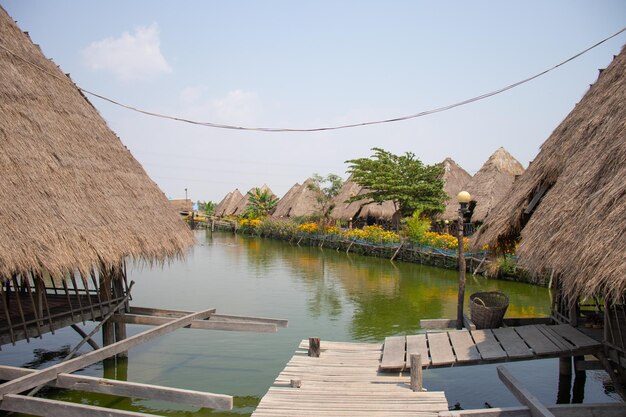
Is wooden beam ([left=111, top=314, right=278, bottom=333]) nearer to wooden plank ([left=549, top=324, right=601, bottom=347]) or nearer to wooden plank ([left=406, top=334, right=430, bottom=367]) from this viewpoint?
wooden plank ([left=406, top=334, right=430, bottom=367])

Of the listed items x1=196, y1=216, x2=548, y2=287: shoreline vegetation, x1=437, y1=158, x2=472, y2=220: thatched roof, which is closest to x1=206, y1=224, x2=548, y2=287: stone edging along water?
x1=196, y1=216, x2=548, y2=287: shoreline vegetation

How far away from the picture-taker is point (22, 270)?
5.86 metres

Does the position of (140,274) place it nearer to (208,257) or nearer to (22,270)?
(208,257)

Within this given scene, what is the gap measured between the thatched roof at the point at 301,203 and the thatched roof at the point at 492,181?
17358 millimetres

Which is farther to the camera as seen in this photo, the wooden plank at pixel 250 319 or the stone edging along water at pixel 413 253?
the stone edging along water at pixel 413 253

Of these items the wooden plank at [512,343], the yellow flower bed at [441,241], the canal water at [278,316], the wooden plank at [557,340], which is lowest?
the canal water at [278,316]

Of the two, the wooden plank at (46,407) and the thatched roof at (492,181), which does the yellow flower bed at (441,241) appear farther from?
the wooden plank at (46,407)

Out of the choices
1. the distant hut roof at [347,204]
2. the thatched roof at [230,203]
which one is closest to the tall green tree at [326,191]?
the distant hut roof at [347,204]

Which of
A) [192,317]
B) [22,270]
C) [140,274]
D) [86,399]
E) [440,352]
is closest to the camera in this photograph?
[22,270]

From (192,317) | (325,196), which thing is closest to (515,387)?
(192,317)

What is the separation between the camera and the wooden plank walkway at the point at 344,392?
5078 mm

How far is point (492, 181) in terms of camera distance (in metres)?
26.1

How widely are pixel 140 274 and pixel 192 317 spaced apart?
13.0m

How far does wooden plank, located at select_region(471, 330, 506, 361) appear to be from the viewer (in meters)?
6.12
